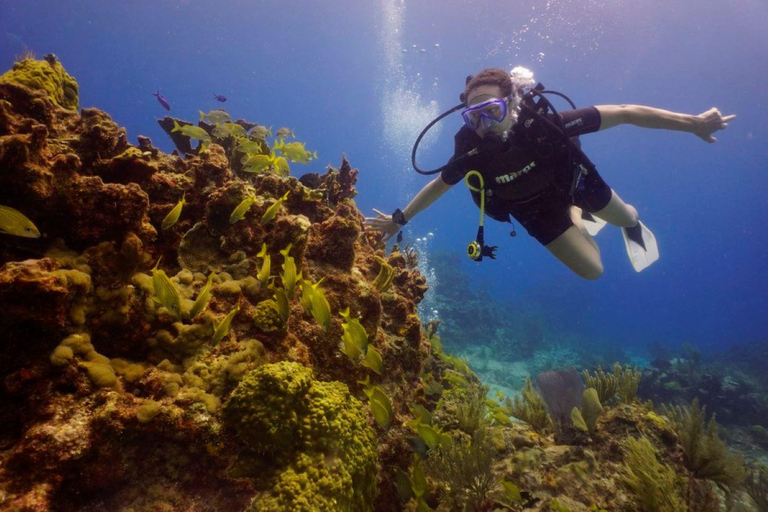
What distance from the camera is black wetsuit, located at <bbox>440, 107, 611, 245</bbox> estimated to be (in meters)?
5.28

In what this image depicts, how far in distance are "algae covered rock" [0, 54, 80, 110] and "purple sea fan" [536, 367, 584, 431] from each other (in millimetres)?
7547

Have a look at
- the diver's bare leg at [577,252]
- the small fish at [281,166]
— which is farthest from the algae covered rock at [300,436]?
the diver's bare leg at [577,252]

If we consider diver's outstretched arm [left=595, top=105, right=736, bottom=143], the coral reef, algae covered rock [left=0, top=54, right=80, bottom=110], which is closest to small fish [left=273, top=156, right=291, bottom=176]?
the coral reef

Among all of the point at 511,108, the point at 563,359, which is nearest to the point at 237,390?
the point at 511,108

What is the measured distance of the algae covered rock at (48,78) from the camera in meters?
4.00

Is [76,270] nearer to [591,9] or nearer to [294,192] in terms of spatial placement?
[294,192]

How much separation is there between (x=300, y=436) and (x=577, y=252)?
212 inches

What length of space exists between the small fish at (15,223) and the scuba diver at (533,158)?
4.23 metres

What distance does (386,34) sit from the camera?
7606 cm

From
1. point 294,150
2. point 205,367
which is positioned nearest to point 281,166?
point 294,150

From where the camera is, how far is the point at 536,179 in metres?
5.37

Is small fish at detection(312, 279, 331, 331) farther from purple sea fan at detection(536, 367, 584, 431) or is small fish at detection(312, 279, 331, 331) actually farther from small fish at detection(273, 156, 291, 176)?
purple sea fan at detection(536, 367, 584, 431)

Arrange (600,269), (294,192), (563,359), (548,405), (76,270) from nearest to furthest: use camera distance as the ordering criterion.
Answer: (76,270) → (294,192) → (548,405) → (600,269) → (563,359)

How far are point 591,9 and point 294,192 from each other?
5349cm
